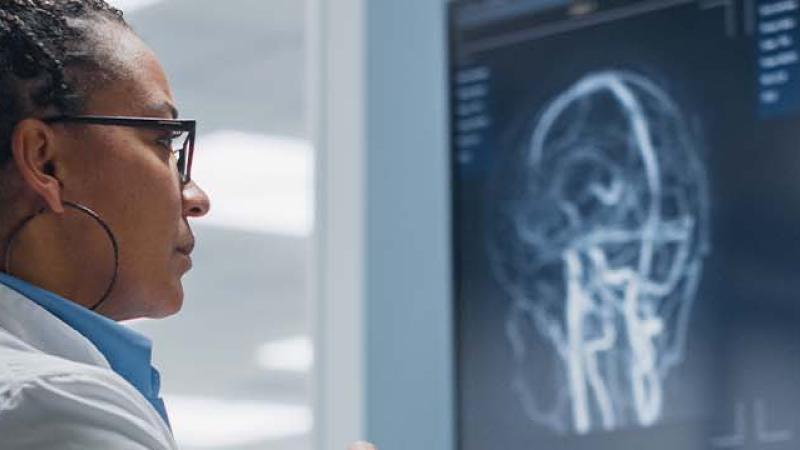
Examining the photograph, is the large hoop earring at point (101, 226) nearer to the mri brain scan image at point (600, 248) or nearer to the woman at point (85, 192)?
the woman at point (85, 192)

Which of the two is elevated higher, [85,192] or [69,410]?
[85,192]

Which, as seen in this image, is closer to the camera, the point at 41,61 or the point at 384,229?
the point at 41,61

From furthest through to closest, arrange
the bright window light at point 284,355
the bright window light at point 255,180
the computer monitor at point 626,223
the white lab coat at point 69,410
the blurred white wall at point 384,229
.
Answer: the bright window light at point 284,355 < the bright window light at point 255,180 < the blurred white wall at point 384,229 < the computer monitor at point 626,223 < the white lab coat at point 69,410

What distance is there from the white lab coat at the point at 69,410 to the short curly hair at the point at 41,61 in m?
0.20

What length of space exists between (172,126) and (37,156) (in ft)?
0.31

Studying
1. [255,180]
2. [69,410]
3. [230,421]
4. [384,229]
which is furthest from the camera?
[230,421]

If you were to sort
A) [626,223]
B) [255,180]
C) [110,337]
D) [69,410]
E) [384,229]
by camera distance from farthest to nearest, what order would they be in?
[255,180]
[384,229]
[626,223]
[110,337]
[69,410]

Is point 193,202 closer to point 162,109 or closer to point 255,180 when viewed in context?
point 162,109

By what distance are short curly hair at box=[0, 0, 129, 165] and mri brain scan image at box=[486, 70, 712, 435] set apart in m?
0.84

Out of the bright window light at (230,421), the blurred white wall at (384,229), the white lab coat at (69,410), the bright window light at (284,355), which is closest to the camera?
the white lab coat at (69,410)

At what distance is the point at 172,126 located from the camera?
1.19 meters

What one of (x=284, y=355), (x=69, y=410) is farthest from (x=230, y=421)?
(x=69, y=410)

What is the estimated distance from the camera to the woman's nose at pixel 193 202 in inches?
47.6

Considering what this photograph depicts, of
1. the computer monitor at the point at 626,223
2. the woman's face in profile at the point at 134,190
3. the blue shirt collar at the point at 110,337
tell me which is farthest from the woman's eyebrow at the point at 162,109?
the computer monitor at the point at 626,223
